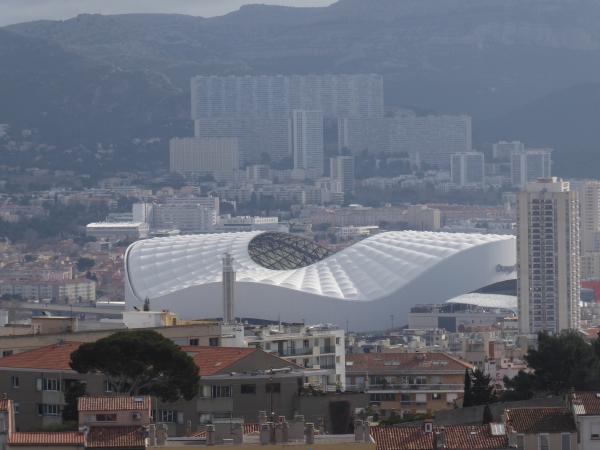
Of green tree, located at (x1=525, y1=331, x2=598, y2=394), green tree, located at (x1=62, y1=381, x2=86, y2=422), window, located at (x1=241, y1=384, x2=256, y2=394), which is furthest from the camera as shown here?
green tree, located at (x1=525, y1=331, x2=598, y2=394)

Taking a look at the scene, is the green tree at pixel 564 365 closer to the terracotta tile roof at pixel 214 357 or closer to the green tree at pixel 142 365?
the terracotta tile roof at pixel 214 357

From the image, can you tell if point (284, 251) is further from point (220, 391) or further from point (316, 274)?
point (220, 391)

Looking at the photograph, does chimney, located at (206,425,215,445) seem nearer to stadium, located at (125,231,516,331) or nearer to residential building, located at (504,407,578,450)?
residential building, located at (504,407,578,450)

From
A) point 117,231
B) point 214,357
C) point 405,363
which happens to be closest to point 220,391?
point 214,357

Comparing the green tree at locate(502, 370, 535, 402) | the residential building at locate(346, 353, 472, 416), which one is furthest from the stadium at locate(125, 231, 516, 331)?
the green tree at locate(502, 370, 535, 402)

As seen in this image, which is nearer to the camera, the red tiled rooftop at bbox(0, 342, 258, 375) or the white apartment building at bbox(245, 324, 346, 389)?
the red tiled rooftop at bbox(0, 342, 258, 375)

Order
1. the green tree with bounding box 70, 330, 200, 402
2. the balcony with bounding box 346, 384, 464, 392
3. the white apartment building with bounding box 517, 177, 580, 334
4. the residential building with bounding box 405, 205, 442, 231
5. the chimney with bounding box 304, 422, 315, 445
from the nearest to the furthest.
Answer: the chimney with bounding box 304, 422, 315, 445
the green tree with bounding box 70, 330, 200, 402
the balcony with bounding box 346, 384, 464, 392
the white apartment building with bounding box 517, 177, 580, 334
the residential building with bounding box 405, 205, 442, 231

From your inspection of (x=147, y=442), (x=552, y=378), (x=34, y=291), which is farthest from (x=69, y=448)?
(x=34, y=291)
